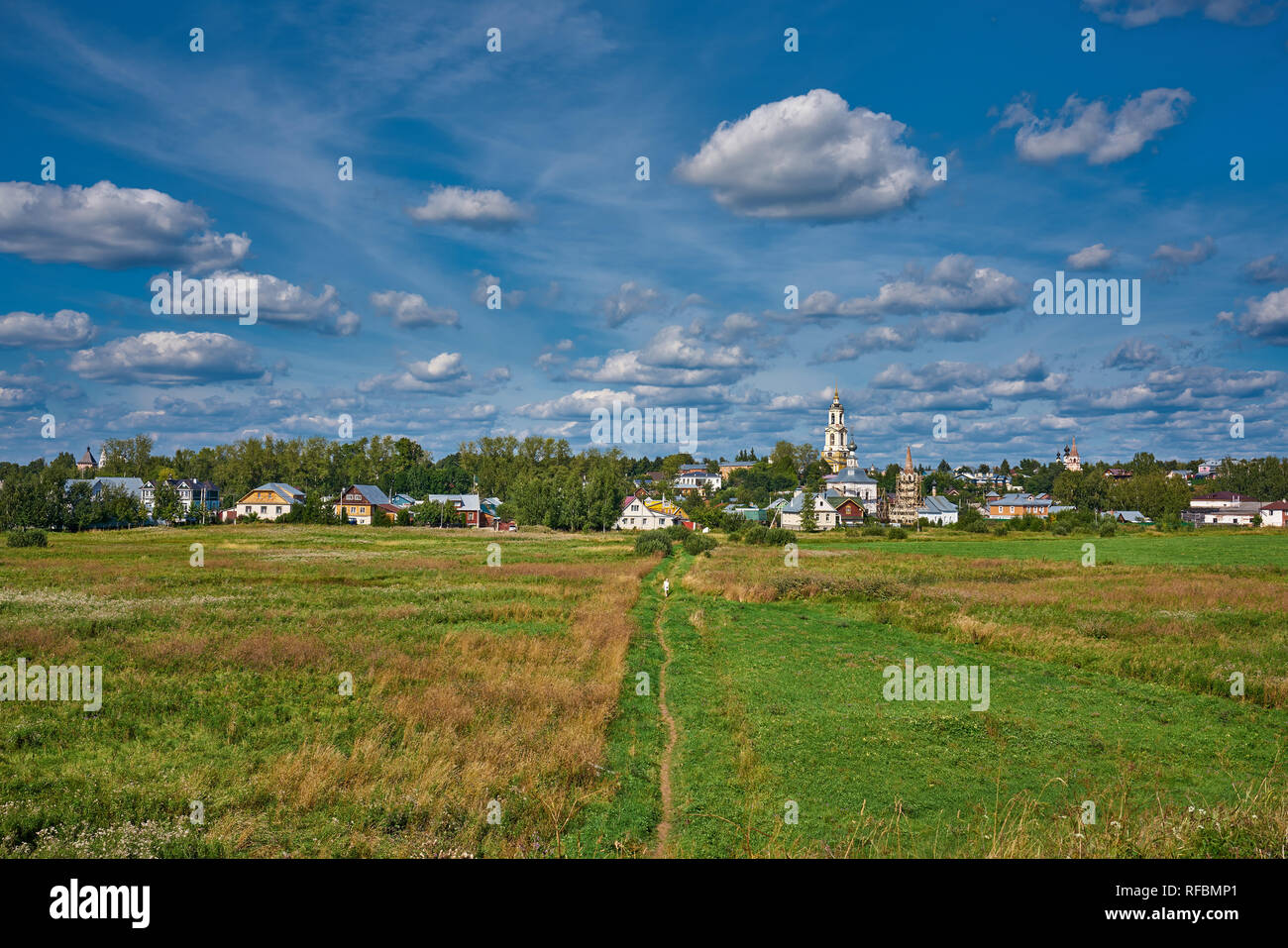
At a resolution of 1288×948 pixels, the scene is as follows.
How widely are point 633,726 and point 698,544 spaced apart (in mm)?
53681

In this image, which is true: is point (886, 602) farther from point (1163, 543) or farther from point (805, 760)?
point (1163, 543)

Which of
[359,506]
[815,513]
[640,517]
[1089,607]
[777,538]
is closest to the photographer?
[1089,607]

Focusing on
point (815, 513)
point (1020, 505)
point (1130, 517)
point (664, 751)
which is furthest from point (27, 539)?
point (1020, 505)

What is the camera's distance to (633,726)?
16.0m

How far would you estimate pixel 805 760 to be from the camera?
13.9 metres

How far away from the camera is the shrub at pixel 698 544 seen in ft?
226

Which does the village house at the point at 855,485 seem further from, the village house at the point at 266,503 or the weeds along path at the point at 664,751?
the weeds along path at the point at 664,751

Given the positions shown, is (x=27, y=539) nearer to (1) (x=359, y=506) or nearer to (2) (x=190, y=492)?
(1) (x=359, y=506)

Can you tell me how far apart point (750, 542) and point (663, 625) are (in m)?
55.3

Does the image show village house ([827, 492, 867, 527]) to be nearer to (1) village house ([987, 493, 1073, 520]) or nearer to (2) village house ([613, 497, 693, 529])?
(2) village house ([613, 497, 693, 529])

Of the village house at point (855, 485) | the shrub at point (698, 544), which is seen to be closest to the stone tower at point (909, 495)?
the village house at point (855, 485)

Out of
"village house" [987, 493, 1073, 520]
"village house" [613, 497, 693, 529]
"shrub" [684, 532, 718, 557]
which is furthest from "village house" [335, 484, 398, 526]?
"village house" [987, 493, 1073, 520]

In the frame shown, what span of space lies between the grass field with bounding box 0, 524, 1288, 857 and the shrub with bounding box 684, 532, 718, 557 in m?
32.2

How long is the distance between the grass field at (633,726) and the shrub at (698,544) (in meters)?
32.2
